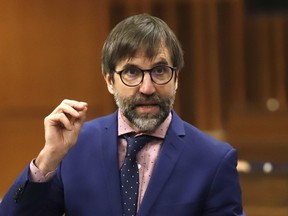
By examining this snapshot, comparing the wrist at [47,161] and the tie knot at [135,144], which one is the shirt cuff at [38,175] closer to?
the wrist at [47,161]

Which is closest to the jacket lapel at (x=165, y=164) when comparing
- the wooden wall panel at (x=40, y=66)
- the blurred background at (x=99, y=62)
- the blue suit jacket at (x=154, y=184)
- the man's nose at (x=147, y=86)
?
the blue suit jacket at (x=154, y=184)

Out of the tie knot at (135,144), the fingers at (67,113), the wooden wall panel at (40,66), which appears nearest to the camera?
the fingers at (67,113)

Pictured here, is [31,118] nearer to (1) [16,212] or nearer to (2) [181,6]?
(2) [181,6]

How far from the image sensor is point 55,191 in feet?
4.41

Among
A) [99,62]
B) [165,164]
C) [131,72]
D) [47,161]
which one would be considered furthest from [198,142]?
[99,62]

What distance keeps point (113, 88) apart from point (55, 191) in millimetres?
229

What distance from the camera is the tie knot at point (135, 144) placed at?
4.42 ft

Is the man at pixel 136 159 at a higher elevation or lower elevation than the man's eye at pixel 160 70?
lower

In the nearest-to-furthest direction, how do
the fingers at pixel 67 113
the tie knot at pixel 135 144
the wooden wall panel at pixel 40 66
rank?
1. the fingers at pixel 67 113
2. the tie knot at pixel 135 144
3. the wooden wall panel at pixel 40 66

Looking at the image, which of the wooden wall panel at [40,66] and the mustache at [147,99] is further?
the wooden wall panel at [40,66]

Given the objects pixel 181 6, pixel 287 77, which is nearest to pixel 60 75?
pixel 181 6

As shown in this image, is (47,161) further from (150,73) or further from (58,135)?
(150,73)

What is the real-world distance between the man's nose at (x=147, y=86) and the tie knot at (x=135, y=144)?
11cm

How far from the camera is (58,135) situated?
1.28 meters
